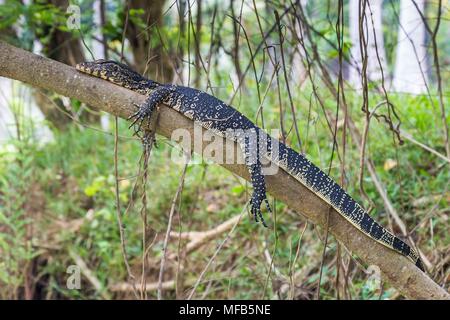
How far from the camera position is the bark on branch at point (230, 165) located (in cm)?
293

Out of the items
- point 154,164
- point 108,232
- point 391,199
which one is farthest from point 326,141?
point 108,232

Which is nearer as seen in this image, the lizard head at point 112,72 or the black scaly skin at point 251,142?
the black scaly skin at point 251,142

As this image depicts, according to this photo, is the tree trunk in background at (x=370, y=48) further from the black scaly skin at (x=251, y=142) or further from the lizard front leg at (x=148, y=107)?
the lizard front leg at (x=148, y=107)

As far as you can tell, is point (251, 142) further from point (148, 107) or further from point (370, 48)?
point (370, 48)

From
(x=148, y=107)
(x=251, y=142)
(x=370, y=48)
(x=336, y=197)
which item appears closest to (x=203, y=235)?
(x=251, y=142)

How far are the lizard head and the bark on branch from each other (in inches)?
9.6

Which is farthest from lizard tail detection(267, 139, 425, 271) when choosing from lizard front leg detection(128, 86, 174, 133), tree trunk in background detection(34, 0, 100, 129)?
tree trunk in background detection(34, 0, 100, 129)

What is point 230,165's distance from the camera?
3.04m

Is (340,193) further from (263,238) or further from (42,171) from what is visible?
(42,171)

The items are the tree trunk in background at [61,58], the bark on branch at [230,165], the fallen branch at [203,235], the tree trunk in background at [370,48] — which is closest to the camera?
the bark on branch at [230,165]

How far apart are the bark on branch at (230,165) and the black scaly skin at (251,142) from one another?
63mm

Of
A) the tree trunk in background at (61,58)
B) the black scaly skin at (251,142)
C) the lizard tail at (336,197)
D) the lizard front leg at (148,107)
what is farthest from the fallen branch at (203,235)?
the tree trunk in background at (61,58)

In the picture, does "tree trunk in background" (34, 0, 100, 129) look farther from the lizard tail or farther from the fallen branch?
the lizard tail

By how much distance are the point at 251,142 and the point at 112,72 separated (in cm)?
97
